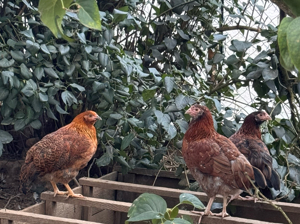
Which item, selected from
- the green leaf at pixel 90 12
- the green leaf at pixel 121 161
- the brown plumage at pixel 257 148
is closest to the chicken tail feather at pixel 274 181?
the brown plumage at pixel 257 148

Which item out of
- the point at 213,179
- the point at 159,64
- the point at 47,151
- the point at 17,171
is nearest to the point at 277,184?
the point at 213,179

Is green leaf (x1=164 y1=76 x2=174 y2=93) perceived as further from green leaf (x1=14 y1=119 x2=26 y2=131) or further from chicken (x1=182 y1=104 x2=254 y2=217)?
green leaf (x1=14 y1=119 x2=26 y2=131)

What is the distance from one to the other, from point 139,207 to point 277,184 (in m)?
1.19

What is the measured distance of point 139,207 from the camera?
1.00m

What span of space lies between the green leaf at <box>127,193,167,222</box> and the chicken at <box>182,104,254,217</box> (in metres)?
0.82

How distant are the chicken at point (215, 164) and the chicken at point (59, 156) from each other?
1.75 ft

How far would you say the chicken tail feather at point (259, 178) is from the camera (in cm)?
184

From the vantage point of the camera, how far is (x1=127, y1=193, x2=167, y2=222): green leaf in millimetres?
961

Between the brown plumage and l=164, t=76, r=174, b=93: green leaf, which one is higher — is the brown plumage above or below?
below

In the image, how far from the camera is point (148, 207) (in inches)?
39.2

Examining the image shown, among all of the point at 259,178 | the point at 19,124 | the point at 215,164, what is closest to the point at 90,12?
the point at 215,164

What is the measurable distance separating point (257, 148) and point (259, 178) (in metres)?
0.28

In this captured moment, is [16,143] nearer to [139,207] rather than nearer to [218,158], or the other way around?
[218,158]

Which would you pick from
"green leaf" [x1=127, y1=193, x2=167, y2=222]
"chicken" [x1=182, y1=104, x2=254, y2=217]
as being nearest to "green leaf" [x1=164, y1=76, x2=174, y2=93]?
"chicken" [x1=182, y1=104, x2=254, y2=217]
